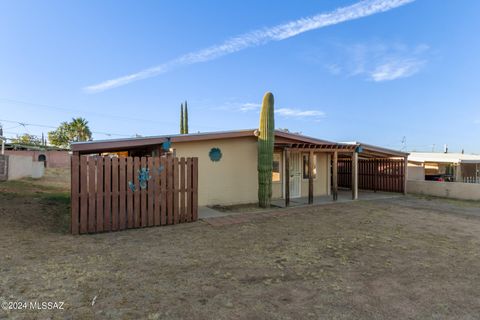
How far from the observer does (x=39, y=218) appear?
24.1 ft

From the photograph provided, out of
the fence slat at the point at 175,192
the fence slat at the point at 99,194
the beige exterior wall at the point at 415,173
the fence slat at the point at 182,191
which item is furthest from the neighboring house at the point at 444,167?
the fence slat at the point at 99,194

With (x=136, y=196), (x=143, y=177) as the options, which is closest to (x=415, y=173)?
(x=143, y=177)

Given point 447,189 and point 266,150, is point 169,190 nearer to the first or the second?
point 266,150

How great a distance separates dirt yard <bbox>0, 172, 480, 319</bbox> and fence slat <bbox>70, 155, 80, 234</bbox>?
1.04 ft

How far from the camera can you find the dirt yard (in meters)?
2.95

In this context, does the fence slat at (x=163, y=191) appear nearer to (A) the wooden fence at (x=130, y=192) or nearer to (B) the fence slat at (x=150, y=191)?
(A) the wooden fence at (x=130, y=192)

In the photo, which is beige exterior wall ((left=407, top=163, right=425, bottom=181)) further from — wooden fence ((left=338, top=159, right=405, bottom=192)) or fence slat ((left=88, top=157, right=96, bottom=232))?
fence slat ((left=88, top=157, right=96, bottom=232))

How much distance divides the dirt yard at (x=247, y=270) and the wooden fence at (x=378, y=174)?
7.60 metres

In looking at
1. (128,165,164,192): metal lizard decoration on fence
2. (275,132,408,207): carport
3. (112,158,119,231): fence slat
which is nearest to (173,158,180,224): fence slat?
(128,165,164,192): metal lizard decoration on fence

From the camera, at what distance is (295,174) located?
40.3 ft

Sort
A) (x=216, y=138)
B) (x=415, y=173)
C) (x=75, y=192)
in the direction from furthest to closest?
(x=415, y=173) < (x=216, y=138) < (x=75, y=192)

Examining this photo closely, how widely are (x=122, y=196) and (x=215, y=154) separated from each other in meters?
4.18

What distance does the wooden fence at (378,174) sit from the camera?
47.1ft

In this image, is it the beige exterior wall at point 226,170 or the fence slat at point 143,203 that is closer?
the fence slat at point 143,203
